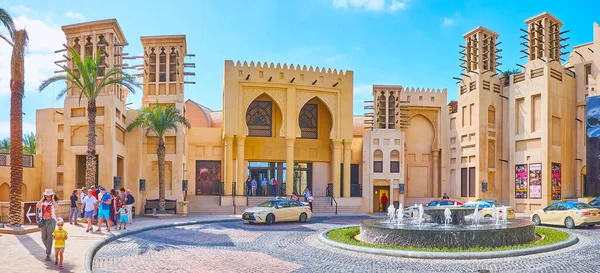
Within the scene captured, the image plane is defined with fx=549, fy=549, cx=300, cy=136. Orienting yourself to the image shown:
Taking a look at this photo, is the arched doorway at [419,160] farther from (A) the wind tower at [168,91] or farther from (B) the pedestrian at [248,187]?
(A) the wind tower at [168,91]

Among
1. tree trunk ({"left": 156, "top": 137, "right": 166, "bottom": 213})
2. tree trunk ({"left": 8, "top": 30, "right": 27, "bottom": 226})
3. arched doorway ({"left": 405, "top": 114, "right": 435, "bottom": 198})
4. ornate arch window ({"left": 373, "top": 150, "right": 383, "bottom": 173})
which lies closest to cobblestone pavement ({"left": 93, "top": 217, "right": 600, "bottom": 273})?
tree trunk ({"left": 8, "top": 30, "right": 27, "bottom": 226})

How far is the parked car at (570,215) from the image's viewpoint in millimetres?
22203

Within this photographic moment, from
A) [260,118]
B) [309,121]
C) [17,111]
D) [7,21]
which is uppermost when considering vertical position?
[7,21]

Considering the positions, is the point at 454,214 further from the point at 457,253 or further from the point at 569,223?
the point at 457,253

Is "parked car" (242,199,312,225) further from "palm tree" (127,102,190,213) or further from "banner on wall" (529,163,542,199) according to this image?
"banner on wall" (529,163,542,199)

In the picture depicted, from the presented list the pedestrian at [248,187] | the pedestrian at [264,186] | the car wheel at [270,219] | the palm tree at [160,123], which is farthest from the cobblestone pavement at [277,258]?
the pedestrian at [264,186]

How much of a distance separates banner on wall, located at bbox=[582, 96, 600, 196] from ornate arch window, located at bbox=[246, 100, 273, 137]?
2059 centimetres

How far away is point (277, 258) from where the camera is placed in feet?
47.5

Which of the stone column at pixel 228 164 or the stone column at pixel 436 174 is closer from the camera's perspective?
the stone column at pixel 228 164

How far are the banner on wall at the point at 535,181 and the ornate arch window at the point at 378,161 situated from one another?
379 inches

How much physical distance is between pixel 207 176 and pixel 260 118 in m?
5.51

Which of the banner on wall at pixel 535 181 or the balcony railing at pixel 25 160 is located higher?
the balcony railing at pixel 25 160

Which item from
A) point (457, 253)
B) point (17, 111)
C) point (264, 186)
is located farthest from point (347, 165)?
point (457, 253)

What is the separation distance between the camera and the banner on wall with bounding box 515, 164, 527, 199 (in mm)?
35812
